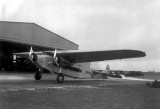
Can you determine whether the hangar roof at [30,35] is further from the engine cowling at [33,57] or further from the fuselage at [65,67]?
the engine cowling at [33,57]

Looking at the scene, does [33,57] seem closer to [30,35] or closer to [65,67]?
[65,67]

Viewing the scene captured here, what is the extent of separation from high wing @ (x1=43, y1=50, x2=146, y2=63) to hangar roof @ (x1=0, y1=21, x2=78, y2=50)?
1387 centimetres

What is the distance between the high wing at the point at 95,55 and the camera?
19438mm

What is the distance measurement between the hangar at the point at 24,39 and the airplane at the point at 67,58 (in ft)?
42.0

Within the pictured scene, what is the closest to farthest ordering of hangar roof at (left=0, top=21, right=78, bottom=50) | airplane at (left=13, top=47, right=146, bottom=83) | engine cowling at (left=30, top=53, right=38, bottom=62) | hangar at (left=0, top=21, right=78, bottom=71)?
engine cowling at (left=30, top=53, right=38, bottom=62) → airplane at (left=13, top=47, right=146, bottom=83) → hangar roof at (left=0, top=21, right=78, bottom=50) → hangar at (left=0, top=21, right=78, bottom=71)

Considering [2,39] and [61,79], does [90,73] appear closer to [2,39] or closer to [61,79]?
[61,79]

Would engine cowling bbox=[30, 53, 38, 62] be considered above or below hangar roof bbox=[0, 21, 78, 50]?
below

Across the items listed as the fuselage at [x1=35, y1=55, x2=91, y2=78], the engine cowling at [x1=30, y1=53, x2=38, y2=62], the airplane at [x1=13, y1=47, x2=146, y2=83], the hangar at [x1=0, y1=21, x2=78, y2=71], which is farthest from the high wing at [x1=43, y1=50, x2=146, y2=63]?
the hangar at [x1=0, y1=21, x2=78, y2=71]

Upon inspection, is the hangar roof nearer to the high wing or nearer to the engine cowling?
the engine cowling

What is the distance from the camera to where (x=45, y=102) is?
8945mm

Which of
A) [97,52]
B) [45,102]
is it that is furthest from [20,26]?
[45,102]

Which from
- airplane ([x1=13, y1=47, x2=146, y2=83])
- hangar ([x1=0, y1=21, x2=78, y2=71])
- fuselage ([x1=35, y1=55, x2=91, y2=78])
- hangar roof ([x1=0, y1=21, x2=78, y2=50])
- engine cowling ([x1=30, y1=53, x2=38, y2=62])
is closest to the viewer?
engine cowling ([x1=30, y1=53, x2=38, y2=62])

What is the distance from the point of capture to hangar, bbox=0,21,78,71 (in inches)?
1291

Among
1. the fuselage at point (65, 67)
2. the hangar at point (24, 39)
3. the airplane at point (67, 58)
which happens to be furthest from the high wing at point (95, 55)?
the hangar at point (24, 39)
